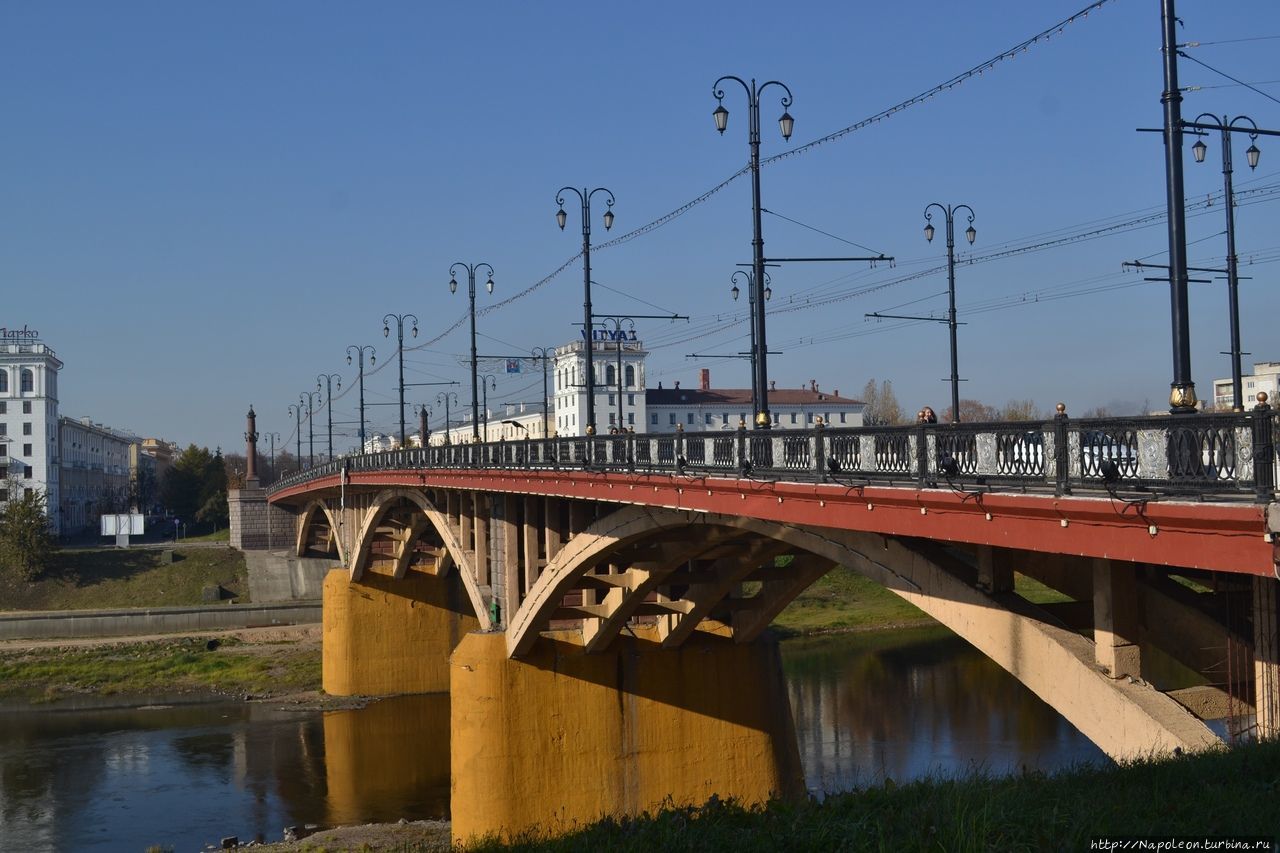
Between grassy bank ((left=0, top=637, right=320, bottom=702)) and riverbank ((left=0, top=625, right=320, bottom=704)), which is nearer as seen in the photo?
riverbank ((left=0, top=625, right=320, bottom=704))

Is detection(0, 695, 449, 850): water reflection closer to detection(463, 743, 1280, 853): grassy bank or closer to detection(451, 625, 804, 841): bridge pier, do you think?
detection(451, 625, 804, 841): bridge pier

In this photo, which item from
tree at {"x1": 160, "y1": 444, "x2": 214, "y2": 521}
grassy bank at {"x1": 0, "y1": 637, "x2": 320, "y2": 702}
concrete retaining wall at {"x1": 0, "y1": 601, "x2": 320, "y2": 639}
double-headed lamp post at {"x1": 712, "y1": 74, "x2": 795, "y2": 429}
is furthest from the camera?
tree at {"x1": 160, "y1": 444, "x2": 214, "y2": 521}

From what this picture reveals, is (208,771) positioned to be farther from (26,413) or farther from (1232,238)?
(26,413)

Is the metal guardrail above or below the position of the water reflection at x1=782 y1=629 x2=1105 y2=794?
above

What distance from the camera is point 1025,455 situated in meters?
10.7

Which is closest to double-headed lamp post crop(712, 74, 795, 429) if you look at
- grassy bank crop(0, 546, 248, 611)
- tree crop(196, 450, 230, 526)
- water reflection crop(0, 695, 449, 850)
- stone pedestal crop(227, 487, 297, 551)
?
water reflection crop(0, 695, 449, 850)

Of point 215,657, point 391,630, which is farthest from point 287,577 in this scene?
point 391,630

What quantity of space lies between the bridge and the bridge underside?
4 cm

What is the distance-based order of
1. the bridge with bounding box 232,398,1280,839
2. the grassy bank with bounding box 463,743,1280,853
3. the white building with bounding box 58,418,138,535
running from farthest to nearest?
the white building with bounding box 58,418,138,535 → the bridge with bounding box 232,398,1280,839 → the grassy bank with bounding box 463,743,1280,853

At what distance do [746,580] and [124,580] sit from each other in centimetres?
5504

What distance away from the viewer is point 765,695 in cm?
2723

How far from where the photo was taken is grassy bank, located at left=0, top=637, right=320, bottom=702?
162ft

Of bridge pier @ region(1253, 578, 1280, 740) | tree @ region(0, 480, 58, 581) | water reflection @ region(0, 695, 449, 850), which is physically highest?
bridge pier @ region(1253, 578, 1280, 740)

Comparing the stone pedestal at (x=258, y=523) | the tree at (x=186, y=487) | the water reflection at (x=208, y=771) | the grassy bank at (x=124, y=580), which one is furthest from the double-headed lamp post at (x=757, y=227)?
the tree at (x=186, y=487)
